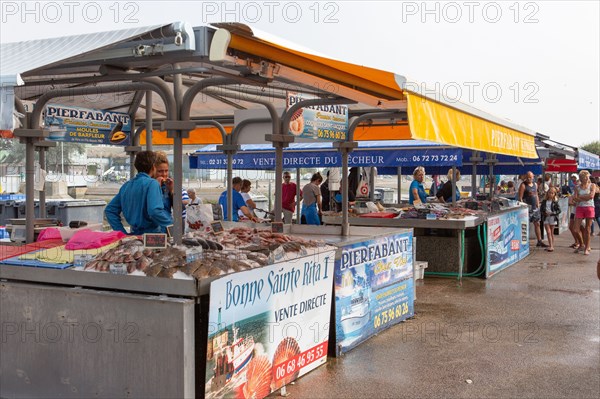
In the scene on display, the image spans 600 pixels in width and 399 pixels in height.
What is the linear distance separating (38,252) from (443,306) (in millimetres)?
5423

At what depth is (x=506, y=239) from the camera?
12.3m

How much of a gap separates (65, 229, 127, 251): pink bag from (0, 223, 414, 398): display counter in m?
0.54

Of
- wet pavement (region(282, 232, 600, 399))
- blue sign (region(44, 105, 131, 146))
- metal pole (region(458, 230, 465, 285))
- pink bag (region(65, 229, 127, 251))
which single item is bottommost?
wet pavement (region(282, 232, 600, 399))

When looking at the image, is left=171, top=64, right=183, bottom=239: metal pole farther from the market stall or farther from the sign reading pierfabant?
the sign reading pierfabant

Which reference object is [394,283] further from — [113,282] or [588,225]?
[588,225]

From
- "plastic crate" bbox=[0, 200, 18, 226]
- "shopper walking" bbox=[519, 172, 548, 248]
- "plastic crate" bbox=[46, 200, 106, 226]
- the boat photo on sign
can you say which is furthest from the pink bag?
"shopper walking" bbox=[519, 172, 548, 248]

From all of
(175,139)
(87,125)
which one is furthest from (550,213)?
(175,139)

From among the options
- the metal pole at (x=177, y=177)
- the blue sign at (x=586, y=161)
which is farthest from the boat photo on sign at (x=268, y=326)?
the blue sign at (x=586, y=161)

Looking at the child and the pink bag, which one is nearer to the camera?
the pink bag

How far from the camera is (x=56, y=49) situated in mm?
4137

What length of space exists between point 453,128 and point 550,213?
998 cm

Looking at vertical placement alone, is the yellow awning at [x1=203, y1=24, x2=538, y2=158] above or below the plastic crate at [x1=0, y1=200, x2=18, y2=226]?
above

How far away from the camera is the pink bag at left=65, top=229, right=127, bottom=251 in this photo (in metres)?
5.14

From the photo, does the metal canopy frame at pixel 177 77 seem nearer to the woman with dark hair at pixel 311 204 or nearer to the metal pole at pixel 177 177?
the metal pole at pixel 177 177
